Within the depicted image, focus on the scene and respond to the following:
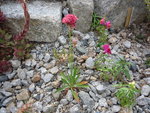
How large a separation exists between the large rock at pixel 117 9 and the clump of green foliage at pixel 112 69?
3.75 feet

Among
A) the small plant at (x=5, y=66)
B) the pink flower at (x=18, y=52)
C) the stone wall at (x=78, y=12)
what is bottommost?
the small plant at (x=5, y=66)

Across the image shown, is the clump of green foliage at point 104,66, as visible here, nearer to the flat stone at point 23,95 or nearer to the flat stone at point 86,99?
the flat stone at point 86,99

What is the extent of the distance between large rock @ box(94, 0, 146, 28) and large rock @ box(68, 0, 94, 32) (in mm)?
265

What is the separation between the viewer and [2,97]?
11.3 feet

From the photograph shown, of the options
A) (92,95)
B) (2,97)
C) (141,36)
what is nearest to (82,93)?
(92,95)

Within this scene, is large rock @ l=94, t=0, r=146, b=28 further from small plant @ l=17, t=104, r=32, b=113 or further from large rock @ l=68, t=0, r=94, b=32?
small plant @ l=17, t=104, r=32, b=113

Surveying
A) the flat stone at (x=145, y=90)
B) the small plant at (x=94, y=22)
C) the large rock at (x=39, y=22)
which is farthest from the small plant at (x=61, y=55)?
the flat stone at (x=145, y=90)

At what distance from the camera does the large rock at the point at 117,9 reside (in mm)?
4504

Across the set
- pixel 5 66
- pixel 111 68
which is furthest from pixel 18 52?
pixel 111 68

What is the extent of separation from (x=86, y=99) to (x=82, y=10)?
1.75 meters

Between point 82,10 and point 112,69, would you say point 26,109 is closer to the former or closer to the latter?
point 112,69

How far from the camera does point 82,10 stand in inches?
170

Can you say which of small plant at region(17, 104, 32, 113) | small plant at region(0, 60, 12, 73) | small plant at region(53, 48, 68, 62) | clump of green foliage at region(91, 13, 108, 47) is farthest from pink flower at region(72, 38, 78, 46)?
small plant at region(17, 104, 32, 113)

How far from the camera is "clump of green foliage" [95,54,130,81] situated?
11.6 ft
